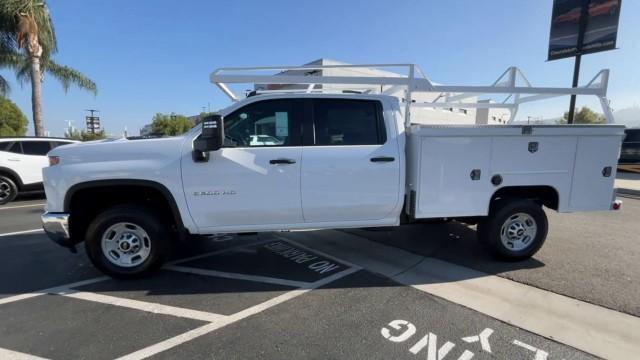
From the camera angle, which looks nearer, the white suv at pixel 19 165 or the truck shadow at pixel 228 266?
the truck shadow at pixel 228 266

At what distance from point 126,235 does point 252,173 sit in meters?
1.61

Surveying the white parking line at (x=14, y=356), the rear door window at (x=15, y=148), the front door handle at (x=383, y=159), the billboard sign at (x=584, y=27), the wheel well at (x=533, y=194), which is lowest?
the white parking line at (x=14, y=356)

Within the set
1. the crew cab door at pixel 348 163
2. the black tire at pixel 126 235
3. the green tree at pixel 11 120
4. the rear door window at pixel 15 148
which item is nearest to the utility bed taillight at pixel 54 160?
the black tire at pixel 126 235

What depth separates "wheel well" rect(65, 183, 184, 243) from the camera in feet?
11.7

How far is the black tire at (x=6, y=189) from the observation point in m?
8.34

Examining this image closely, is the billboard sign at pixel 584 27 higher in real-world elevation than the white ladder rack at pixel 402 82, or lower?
higher

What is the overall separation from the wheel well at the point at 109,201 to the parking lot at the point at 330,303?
25.2 inches

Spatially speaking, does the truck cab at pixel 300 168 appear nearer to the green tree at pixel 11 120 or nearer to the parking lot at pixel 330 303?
the parking lot at pixel 330 303

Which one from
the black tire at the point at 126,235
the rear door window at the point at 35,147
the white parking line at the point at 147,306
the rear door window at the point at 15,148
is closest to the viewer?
the white parking line at the point at 147,306

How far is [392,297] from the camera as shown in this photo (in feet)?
11.1

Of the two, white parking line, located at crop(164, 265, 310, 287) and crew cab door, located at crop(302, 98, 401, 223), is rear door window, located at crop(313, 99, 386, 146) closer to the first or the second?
crew cab door, located at crop(302, 98, 401, 223)

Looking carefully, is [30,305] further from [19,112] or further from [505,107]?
[19,112]

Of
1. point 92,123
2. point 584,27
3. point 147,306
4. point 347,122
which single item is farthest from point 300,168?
point 92,123

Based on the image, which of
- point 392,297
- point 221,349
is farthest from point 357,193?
point 221,349
